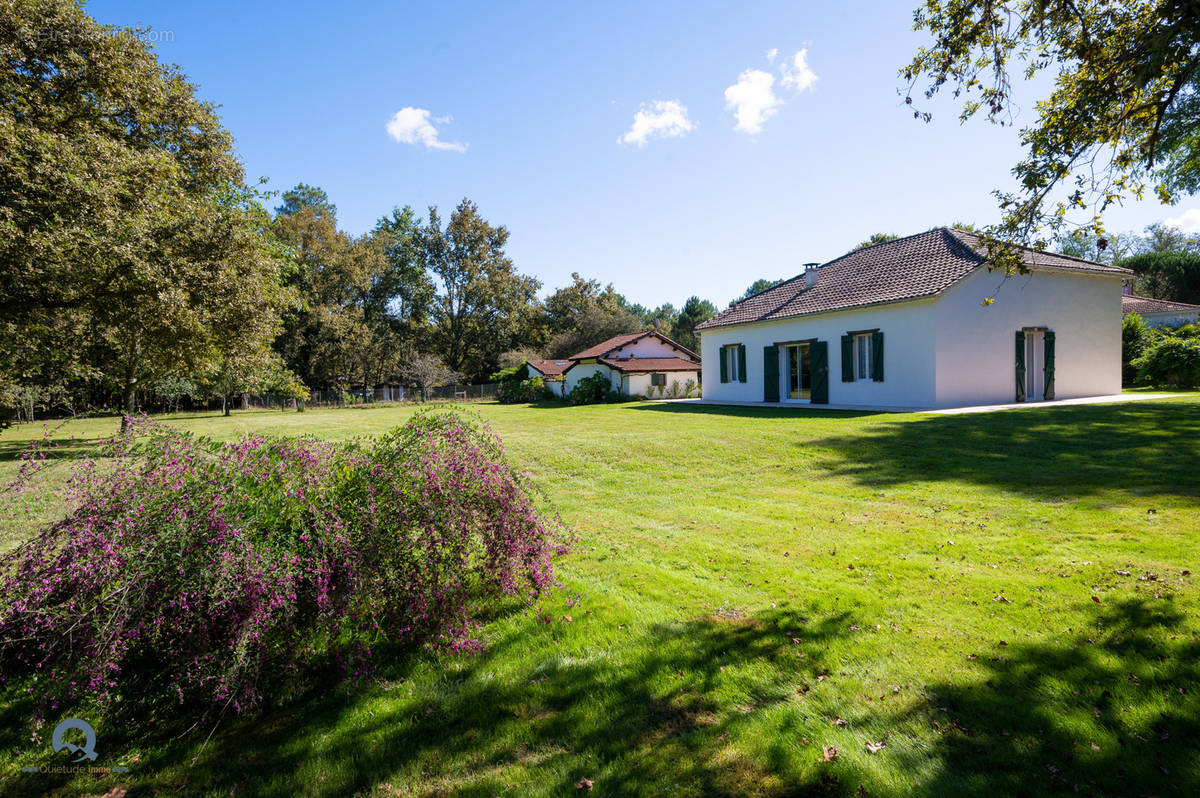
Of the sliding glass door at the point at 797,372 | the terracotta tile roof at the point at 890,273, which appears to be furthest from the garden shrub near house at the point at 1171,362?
the sliding glass door at the point at 797,372

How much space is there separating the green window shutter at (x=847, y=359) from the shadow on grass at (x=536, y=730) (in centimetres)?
1702

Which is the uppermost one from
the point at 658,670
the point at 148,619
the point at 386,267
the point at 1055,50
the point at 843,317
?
the point at 386,267

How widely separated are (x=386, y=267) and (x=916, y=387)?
43.9m

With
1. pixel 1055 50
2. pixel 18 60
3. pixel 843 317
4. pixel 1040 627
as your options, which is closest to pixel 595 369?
pixel 843 317

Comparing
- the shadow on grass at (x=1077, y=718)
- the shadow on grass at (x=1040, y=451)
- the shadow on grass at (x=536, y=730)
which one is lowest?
the shadow on grass at (x=536, y=730)

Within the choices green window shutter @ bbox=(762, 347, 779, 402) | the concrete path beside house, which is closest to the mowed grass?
the concrete path beside house

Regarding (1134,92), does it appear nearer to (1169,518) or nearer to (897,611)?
(1169,518)

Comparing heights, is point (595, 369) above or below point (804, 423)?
above

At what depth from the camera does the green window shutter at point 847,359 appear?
738 inches

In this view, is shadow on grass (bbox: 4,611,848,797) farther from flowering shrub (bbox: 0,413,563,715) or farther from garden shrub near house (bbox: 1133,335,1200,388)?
garden shrub near house (bbox: 1133,335,1200,388)

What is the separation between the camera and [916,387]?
1669cm

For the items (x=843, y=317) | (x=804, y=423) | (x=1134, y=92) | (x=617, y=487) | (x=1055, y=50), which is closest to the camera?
(x=1134, y=92)

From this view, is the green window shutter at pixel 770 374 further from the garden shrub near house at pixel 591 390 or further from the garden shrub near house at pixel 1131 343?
the garden shrub near house at pixel 1131 343

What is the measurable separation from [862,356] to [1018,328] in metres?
4.62
